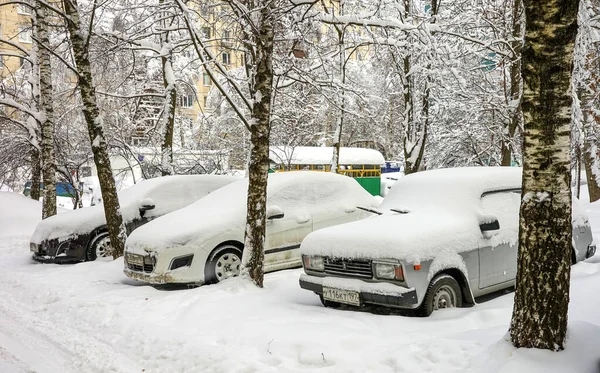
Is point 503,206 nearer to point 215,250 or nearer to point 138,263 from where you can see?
point 215,250

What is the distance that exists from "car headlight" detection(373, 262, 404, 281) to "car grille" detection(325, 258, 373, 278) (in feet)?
0.25

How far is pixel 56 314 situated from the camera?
6.07 meters

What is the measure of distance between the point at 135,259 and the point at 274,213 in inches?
86.9

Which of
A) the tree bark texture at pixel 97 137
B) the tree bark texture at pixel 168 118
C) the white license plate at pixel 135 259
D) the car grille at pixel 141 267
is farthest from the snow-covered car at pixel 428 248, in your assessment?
the tree bark texture at pixel 168 118

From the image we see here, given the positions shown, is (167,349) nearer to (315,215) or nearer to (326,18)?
(315,215)

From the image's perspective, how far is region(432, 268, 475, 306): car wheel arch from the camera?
5.27 meters

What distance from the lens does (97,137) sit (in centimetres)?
915

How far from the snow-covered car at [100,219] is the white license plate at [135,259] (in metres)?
2.59

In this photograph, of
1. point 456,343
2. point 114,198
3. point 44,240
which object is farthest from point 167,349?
point 44,240

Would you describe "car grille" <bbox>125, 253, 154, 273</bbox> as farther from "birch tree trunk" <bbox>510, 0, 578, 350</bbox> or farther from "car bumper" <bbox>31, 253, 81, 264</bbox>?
"birch tree trunk" <bbox>510, 0, 578, 350</bbox>

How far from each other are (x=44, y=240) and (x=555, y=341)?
9405 mm

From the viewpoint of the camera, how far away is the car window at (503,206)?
5.97 m

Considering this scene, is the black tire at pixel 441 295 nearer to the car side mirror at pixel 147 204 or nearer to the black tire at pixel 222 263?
the black tire at pixel 222 263

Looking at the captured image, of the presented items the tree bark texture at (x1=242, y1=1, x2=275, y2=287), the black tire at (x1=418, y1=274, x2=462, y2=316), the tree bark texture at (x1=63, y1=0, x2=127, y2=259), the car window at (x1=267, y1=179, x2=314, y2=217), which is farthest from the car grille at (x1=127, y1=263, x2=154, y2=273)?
the black tire at (x1=418, y1=274, x2=462, y2=316)
